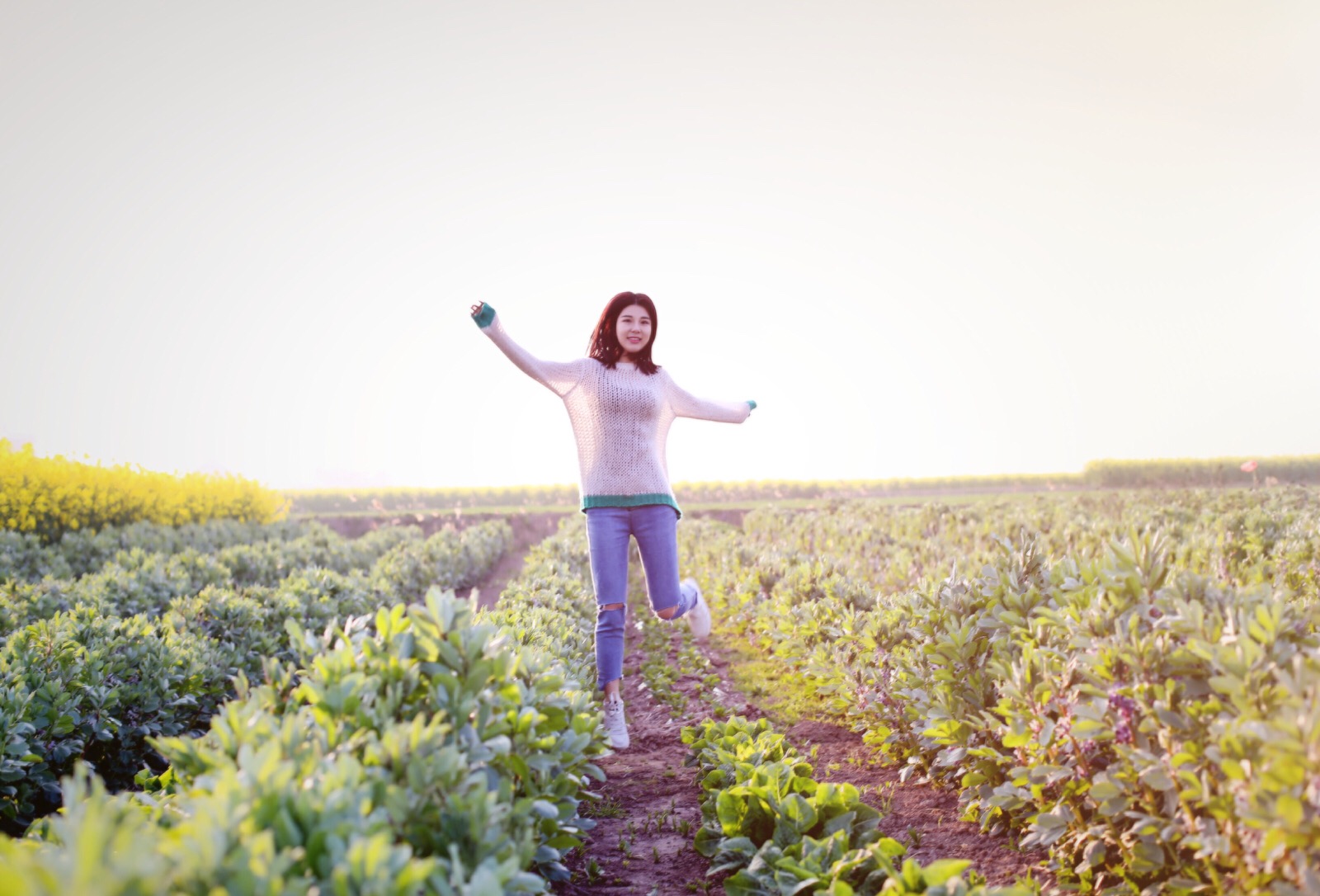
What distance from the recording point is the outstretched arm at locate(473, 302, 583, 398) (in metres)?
4.57

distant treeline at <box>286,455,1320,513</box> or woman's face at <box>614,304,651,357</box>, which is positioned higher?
woman's face at <box>614,304,651,357</box>

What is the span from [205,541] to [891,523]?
13.4m

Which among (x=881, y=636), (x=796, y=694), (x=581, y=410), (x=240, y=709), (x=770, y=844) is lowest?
(x=796, y=694)

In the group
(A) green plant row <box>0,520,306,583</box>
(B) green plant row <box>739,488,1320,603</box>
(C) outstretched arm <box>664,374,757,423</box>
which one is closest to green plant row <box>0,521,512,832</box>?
(A) green plant row <box>0,520,306,583</box>

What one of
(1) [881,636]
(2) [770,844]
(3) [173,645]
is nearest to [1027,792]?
(2) [770,844]

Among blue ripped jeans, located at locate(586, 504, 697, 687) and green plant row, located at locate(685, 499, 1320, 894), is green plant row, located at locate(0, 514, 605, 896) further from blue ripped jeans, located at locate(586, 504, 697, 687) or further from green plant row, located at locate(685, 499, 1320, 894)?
green plant row, located at locate(685, 499, 1320, 894)

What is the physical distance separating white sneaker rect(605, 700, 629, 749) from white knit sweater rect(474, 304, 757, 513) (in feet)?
4.15

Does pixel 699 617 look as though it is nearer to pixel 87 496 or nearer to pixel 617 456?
pixel 617 456

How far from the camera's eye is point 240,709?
2.35 metres

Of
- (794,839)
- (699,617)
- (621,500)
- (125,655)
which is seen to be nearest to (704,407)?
(621,500)

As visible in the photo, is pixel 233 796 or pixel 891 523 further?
pixel 891 523

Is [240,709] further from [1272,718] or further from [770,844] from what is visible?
[1272,718]

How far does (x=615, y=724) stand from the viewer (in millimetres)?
4832

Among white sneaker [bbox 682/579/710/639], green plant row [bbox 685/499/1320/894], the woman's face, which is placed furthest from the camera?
white sneaker [bbox 682/579/710/639]
